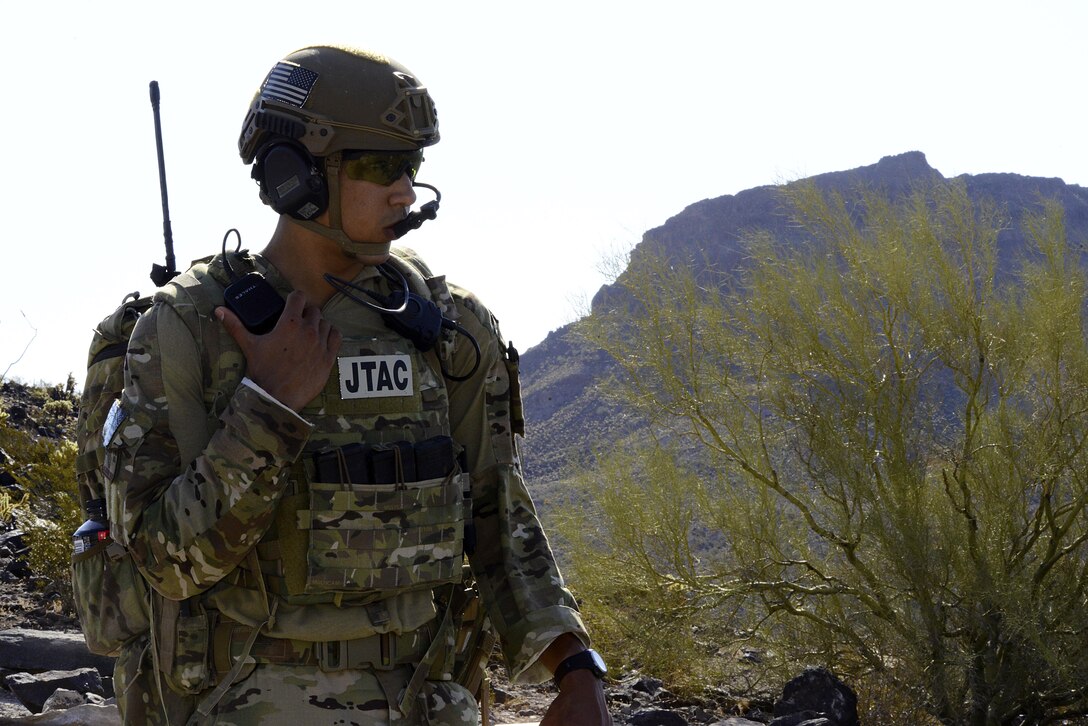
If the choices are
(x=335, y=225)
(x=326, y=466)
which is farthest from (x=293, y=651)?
(x=335, y=225)

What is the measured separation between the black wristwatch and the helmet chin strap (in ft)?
2.74

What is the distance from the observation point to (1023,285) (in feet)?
37.7

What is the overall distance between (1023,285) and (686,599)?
161 inches

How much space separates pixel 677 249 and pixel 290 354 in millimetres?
42771

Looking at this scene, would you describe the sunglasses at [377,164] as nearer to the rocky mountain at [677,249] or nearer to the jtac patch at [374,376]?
the jtac patch at [374,376]

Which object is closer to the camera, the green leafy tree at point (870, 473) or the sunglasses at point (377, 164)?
the sunglasses at point (377, 164)

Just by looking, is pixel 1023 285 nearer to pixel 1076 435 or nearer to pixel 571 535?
pixel 1076 435

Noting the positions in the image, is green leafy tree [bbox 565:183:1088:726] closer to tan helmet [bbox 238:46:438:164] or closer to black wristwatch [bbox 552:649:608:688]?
black wristwatch [bbox 552:649:608:688]

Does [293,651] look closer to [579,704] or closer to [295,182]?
[579,704]

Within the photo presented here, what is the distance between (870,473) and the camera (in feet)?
35.8

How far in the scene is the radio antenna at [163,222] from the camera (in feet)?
9.41

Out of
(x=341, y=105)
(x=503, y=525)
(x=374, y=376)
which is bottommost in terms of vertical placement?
(x=503, y=525)

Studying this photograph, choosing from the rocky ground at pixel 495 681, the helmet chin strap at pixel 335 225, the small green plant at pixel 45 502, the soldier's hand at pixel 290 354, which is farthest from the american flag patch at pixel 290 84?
the small green plant at pixel 45 502

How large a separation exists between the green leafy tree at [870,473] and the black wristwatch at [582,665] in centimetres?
785
